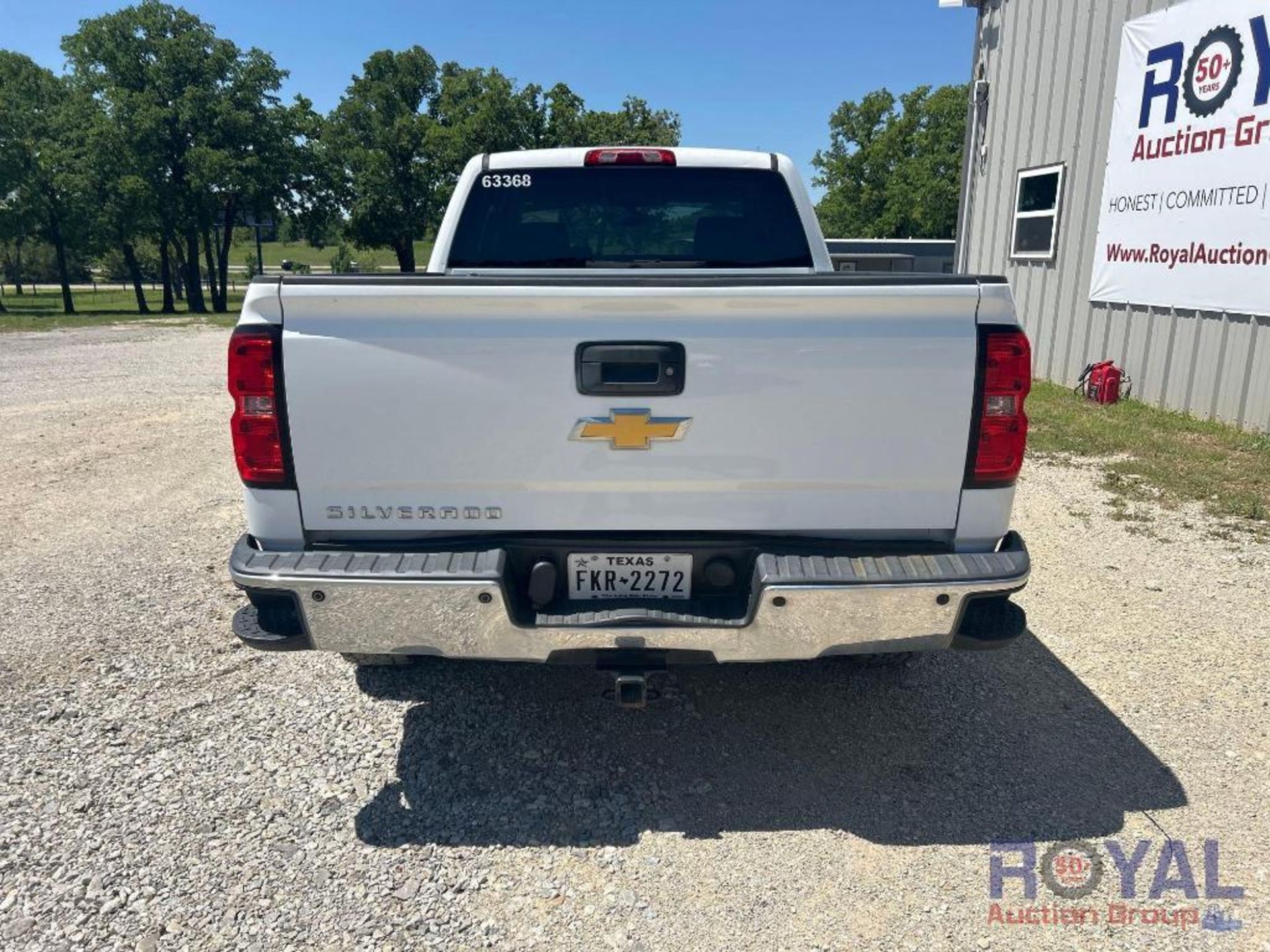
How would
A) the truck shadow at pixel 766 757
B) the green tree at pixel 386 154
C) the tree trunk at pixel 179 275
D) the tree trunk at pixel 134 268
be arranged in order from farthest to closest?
the tree trunk at pixel 179 275
the green tree at pixel 386 154
the tree trunk at pixel 134 268
the truck shadow at pixel 766 757

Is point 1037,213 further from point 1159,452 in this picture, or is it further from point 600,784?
point 600,784

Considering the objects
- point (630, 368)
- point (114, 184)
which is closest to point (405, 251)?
point (114, 184)

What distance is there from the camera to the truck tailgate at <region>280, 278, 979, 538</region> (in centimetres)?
254

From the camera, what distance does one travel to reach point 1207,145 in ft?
27.1

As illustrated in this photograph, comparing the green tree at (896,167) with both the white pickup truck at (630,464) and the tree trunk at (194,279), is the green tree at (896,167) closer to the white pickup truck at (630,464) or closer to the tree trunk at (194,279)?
the tree trunk at (194,279)

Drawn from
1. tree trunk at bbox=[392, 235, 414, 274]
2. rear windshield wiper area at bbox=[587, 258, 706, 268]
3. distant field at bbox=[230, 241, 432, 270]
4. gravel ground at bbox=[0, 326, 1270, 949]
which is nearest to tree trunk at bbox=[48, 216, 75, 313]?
tree trunk at bbox=[392, 235, 414, 274]

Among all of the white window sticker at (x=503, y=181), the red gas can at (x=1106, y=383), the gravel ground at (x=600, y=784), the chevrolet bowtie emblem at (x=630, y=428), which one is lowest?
the gravel ground at (x=600, y=784)

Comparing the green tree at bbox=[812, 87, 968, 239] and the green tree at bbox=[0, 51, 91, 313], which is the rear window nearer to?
the green tree at bbox=[0, 51, 91, 313]

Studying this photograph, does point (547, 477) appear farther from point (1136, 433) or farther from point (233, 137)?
point (233, 137)

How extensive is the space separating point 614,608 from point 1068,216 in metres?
10.2

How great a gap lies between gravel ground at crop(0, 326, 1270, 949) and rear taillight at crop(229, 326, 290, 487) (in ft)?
3.85

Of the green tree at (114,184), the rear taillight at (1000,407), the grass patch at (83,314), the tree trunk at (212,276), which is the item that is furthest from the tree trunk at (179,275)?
the rear taillight at (1000,407)

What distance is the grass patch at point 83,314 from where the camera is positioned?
26.0m

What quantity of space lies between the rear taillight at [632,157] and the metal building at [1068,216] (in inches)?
252
